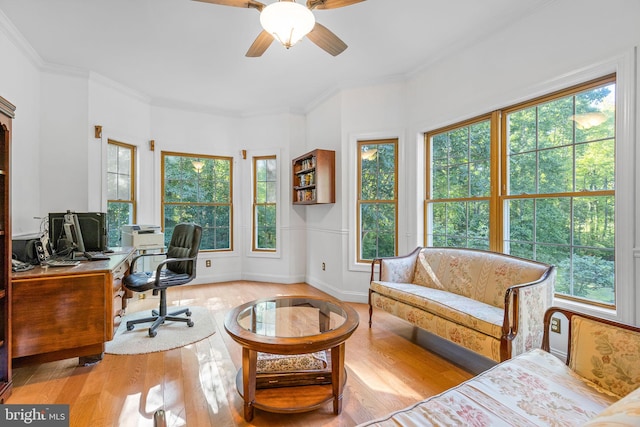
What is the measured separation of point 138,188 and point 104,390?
2958 mm

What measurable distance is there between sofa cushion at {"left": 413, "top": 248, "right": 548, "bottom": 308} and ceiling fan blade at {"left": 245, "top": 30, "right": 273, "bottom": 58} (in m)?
2.46

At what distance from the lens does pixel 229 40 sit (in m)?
2.98

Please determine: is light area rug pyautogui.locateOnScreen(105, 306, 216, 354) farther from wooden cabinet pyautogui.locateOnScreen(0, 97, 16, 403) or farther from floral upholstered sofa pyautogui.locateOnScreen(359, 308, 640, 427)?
floral upholstered sofa pyautogui.locateOnScreen(359, 308, 640, 427)

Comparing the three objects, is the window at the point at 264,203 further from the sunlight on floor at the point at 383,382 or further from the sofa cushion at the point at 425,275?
the sunlight on floor at the point at 383,382

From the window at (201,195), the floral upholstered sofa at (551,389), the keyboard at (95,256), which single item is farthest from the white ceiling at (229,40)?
the floral upholstered sofa at (551,389)

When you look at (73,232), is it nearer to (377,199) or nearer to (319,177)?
(319,177)

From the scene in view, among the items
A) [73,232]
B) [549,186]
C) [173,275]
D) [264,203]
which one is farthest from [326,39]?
[264,203]

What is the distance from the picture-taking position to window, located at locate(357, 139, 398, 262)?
Result: 3.95 m

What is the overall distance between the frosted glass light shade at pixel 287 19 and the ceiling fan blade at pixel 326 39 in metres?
0.33

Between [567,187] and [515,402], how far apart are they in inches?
75.9

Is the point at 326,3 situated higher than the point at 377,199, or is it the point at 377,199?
the point at 326,3

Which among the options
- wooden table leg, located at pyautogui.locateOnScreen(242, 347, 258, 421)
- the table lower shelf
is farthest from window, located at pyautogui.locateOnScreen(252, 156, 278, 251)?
wooden table leg, located at pyautogui.locateOnScreen(242, 347, 258, 421)

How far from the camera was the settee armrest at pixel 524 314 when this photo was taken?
77.5 inches

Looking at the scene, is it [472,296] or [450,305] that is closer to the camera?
[450,305]
